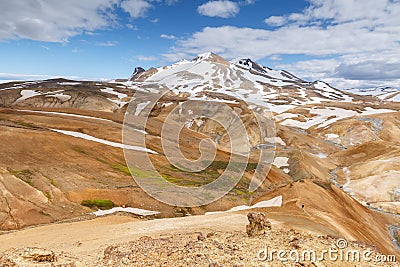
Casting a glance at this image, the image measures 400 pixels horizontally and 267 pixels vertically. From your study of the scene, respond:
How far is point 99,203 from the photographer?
32.0 metres

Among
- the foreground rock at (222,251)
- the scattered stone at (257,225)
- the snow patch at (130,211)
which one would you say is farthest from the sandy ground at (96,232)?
the scattered stone at (257,225)

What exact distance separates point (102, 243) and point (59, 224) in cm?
875

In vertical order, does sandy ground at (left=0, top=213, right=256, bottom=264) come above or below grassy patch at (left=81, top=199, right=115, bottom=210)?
above

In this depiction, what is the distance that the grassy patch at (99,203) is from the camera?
3136 centimetres

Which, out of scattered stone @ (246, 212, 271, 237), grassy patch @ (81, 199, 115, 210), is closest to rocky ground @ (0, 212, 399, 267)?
scattered stone @ (246, 212, 271, 237)

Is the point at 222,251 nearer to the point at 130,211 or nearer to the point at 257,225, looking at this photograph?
the point at 257,225

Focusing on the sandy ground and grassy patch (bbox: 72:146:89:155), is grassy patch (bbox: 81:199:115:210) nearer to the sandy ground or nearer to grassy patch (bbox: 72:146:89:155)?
the sandy ground

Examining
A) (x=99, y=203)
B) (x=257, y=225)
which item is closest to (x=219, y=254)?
(x=257, y=225)

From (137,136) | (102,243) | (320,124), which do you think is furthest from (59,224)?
(320,124)

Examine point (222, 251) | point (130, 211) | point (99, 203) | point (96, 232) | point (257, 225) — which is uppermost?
point (222, 251)

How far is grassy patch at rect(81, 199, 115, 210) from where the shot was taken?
103 feet

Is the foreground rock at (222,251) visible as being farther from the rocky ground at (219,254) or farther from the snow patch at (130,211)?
the snow patch at (130,211)

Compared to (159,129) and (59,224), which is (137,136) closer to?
(159,129)

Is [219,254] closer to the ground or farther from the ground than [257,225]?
farther from the ground
